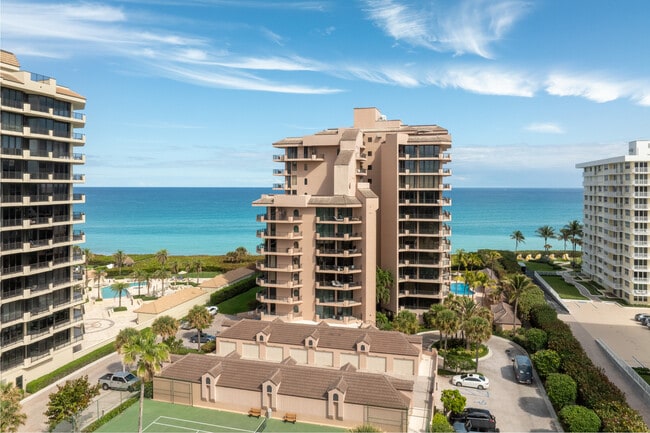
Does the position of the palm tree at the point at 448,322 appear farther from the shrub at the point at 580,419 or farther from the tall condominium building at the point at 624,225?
the tall condominium building at the point at 624,225

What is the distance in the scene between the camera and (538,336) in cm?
4256

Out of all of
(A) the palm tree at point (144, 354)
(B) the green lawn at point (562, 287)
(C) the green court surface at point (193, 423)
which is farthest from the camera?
(B) the green lawn at point (562, 287)

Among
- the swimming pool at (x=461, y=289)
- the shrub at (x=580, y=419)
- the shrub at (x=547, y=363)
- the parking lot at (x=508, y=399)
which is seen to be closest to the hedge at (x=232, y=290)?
the swimming pool at (x=461, y=289)

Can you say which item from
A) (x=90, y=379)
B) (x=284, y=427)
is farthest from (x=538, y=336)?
(x=90, y=379)

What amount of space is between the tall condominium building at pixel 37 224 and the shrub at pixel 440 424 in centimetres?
3248

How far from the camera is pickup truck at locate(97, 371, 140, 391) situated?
119 ft

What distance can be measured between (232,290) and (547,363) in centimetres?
4460

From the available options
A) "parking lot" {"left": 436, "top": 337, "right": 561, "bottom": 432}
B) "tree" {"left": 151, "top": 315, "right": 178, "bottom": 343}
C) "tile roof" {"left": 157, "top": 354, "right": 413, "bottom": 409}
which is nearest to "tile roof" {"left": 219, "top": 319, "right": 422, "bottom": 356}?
"parking lot" {"left": 436, "top": 337, "right": 561, "bottom": 432}

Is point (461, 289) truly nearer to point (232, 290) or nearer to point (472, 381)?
point (472, 381)

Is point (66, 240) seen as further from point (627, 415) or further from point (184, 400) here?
point (627, 415)

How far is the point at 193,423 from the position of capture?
30.4 metres

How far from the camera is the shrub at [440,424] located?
2748 centimetres

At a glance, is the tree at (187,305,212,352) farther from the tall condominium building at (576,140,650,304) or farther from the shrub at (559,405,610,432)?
the tall condominium building at (576,140,650,304)

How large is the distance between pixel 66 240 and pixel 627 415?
45.8 meters
